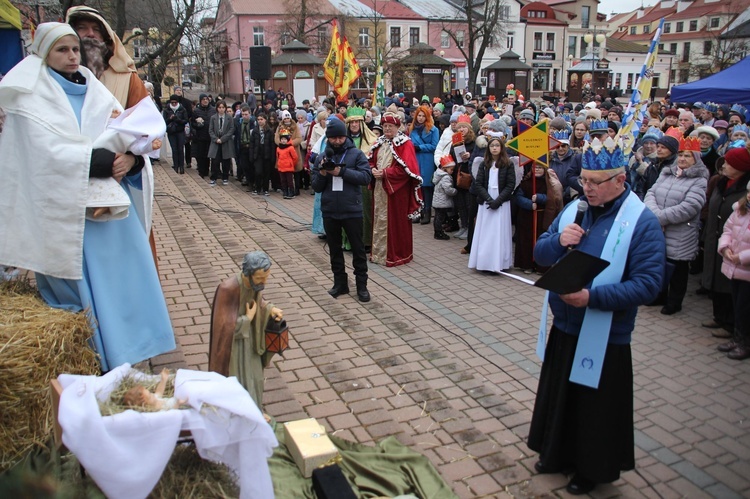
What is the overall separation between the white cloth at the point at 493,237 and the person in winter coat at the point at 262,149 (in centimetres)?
706

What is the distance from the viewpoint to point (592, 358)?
3512mm

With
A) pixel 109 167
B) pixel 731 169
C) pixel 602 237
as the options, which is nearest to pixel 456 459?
pixel 602 237

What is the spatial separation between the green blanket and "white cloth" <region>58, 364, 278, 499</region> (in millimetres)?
843

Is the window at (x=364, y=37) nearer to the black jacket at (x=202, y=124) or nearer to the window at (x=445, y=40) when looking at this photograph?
the window at (x=445, y=40)

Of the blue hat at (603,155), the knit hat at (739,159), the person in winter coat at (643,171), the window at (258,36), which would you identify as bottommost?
the person in winter coat at (643,171)

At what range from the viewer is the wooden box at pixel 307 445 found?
3576 millimetres

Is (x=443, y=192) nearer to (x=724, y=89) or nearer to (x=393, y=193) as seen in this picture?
(x=393, y=193)

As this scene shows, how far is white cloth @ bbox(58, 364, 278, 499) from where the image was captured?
2.42 metres

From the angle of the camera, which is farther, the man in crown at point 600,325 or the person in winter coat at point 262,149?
the person in winter coat at point 262,149

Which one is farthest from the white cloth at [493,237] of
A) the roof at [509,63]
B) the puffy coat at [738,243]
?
the roof at [509,63]

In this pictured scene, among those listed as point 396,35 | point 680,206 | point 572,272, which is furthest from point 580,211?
point 396,35

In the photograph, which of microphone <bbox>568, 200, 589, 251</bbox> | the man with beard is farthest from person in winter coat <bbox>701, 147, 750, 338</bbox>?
the man with beard

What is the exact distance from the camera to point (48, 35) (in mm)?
3447

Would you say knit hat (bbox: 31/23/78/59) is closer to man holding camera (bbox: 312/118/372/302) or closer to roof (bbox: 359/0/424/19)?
man holding camera (bbox: 312/118/372/302)
